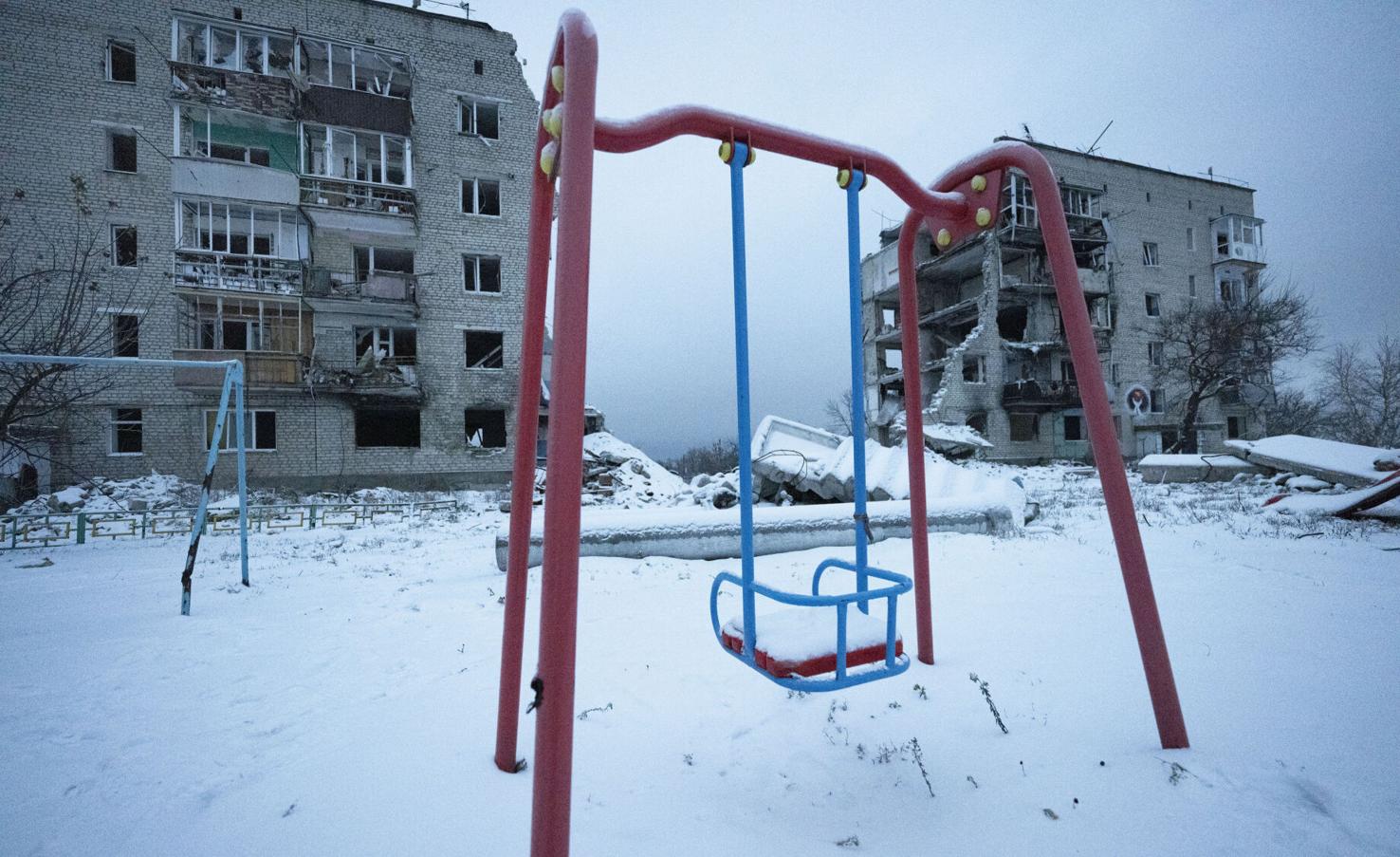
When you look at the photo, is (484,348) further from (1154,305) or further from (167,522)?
(1154,305)

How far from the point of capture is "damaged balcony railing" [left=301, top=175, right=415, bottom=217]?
1684 centimetres

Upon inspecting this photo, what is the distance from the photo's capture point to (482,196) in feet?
61.6

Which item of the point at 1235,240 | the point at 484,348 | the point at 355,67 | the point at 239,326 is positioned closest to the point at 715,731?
the point at 484,348

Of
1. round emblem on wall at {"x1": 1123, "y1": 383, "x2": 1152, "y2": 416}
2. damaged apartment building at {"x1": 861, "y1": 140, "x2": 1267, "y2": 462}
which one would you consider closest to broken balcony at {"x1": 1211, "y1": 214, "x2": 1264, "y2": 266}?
damaged apartment building at {"x1": 861, "y1": 140, "x2": 1267, "y2": 462}

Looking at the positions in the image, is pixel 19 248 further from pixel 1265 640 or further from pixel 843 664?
A: pixel 1265 640

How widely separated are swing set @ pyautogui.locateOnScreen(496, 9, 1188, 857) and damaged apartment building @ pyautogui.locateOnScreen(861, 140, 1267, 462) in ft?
72.3

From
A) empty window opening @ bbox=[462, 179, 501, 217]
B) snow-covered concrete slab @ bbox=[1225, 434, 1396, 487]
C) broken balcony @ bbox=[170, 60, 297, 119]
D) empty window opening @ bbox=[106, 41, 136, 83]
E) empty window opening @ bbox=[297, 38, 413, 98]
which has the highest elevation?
empty window opening @ bbox=[297, 38, 413, 98]

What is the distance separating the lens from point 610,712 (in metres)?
2.68

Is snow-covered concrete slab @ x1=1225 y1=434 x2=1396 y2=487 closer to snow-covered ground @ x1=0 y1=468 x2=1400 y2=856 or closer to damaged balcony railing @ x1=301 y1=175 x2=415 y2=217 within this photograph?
snow-covered ground @ x1=0 y1=468 x2=1400 y2=856

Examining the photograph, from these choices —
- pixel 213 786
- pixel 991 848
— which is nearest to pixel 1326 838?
pixel 991 848

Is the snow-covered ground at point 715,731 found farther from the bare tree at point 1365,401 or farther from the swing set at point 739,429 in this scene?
the bare tree at point 1365,401

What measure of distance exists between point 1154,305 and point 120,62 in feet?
135

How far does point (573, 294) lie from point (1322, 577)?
6138mm

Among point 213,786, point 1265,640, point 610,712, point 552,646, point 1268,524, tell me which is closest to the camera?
point 552,646
